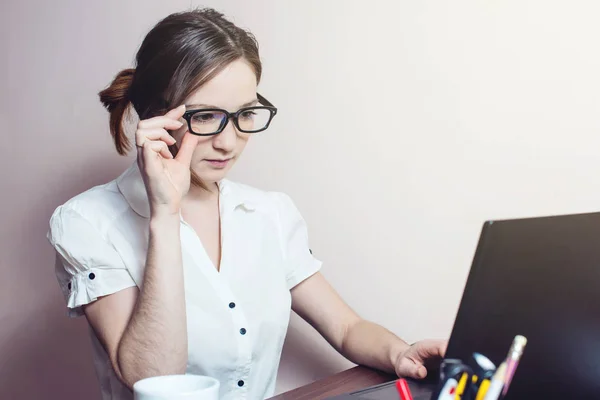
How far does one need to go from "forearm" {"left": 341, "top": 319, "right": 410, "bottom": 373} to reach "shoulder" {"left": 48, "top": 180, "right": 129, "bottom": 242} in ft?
1.84

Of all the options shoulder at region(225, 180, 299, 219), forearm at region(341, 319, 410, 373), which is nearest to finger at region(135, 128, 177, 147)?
shoulder at region(225, 180, 299, 219)

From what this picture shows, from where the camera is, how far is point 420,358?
121 cm

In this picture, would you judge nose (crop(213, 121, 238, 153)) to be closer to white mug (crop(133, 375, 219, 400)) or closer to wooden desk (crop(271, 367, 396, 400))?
wooden desk (crop(271, 367, 396, 400))

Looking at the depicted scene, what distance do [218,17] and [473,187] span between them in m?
0.67

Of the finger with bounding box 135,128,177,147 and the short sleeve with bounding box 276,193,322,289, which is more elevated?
the finger with bounding box 135,128,177,147

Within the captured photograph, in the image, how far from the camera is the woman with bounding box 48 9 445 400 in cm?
121

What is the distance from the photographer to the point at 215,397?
738 mm

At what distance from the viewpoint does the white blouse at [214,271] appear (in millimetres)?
1307

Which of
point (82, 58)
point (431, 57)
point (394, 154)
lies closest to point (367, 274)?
point (394, 154)

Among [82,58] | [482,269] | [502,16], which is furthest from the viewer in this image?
[82,58]

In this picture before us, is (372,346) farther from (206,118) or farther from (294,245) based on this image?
(206,118)

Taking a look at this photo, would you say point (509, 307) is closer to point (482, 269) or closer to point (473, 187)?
point (482, 269)

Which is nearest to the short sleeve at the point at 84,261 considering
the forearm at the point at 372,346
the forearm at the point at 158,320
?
the forearm at the point at 158,320

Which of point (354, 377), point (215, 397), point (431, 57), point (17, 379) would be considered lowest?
point (17, 379)
